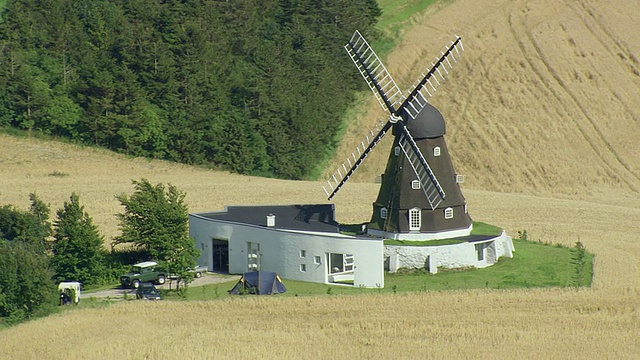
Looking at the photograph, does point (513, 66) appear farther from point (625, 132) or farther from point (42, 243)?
point (42, 243)

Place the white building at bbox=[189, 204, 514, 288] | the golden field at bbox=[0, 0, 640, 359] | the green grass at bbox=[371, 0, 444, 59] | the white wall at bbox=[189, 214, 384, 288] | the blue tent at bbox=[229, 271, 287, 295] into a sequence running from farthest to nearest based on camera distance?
1. the green grass at bbox=[371, 0, 444, 59]
2. the white building at bbox=[189, 204, 514, 288]
3. the white wall at bbox=[189, 214, 384, 288]
4. the blue tent at bbox=[229, 271, 287, 295]
5. the golden field at bbox=[0, 0, 640, 359]

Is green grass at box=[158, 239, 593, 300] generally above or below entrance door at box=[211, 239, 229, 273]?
below

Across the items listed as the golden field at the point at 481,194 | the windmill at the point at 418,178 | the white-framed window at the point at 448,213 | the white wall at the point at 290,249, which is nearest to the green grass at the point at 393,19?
the golden field at the point at 481,194

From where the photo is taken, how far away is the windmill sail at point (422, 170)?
226 ft

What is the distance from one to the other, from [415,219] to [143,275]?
13436 millimetres

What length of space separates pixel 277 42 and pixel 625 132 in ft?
101

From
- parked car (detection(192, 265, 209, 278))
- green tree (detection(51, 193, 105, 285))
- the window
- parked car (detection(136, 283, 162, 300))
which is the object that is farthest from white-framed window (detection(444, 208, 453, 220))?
green tree (detection(51, 193, 105, 285))

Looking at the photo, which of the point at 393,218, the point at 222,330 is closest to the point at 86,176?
the point at 393,218

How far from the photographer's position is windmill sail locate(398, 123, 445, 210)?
226 feet

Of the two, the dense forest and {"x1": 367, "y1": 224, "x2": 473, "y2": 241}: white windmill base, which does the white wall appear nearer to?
{"x1": 367, "y1": 224, "x2": 473, "y2": 241}: white windmill base

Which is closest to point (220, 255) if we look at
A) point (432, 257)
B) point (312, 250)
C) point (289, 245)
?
point (289, 245)

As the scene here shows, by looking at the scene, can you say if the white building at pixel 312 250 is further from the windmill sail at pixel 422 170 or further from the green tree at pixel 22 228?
the green tree at pixel 22 228

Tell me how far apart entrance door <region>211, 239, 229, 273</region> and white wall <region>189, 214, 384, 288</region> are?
0.27 meters

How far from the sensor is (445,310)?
59.3 m
